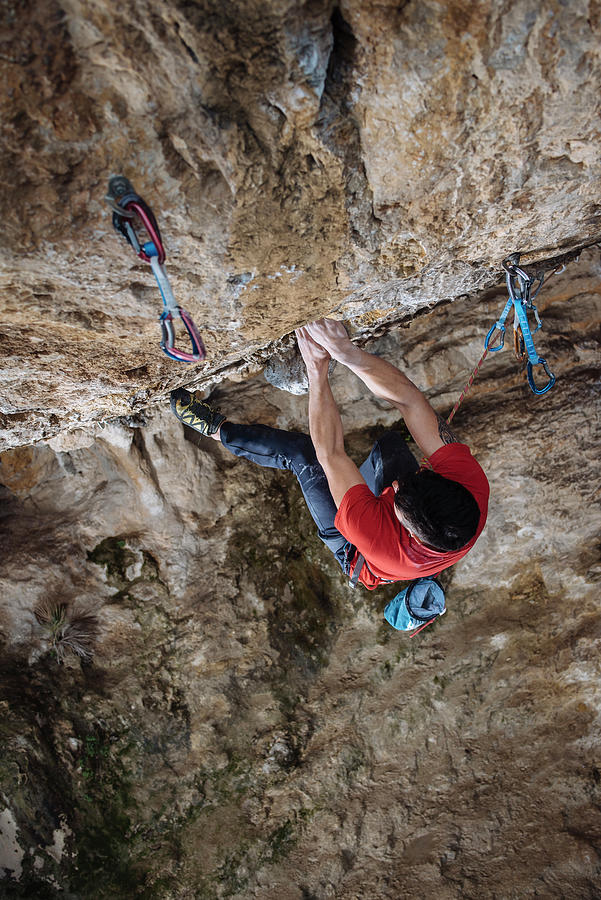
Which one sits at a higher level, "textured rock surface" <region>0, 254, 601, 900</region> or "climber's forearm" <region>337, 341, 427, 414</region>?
"climber's forearm" <region>337, 341, 427, 414</region>

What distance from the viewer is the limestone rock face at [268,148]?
1.18m

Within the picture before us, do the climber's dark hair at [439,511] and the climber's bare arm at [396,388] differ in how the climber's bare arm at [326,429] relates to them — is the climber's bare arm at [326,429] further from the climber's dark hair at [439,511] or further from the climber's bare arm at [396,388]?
the climber's dark hair at [439,511]

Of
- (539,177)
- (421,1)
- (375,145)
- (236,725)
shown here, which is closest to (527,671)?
(236,725)

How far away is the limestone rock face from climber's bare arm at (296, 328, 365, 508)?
49 cm

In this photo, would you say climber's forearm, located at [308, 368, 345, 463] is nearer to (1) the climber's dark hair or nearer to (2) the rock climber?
(2) the rock climber

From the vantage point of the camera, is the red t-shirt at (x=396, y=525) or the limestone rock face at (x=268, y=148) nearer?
the limestone rock face at (x=268, y=148)

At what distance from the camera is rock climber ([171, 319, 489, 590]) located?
7.23 feet

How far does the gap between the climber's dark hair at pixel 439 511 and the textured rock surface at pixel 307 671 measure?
57.6 inches

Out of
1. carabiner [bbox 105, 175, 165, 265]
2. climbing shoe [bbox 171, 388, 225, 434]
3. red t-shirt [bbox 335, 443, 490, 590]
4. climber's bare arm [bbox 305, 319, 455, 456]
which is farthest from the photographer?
climbing shoe [bbox 171, 388, 225, 434]

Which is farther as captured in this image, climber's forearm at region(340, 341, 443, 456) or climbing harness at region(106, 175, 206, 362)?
climber's forearm at region(340, 341, 443, 456)

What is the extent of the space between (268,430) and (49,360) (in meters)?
1.40

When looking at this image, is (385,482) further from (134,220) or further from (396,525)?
(134,220)

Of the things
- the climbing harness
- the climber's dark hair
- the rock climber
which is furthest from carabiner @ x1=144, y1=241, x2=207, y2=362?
the climber's dark hair

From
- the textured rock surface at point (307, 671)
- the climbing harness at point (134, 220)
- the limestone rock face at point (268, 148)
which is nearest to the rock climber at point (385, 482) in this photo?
the limestone rock face at point (268, 148)
